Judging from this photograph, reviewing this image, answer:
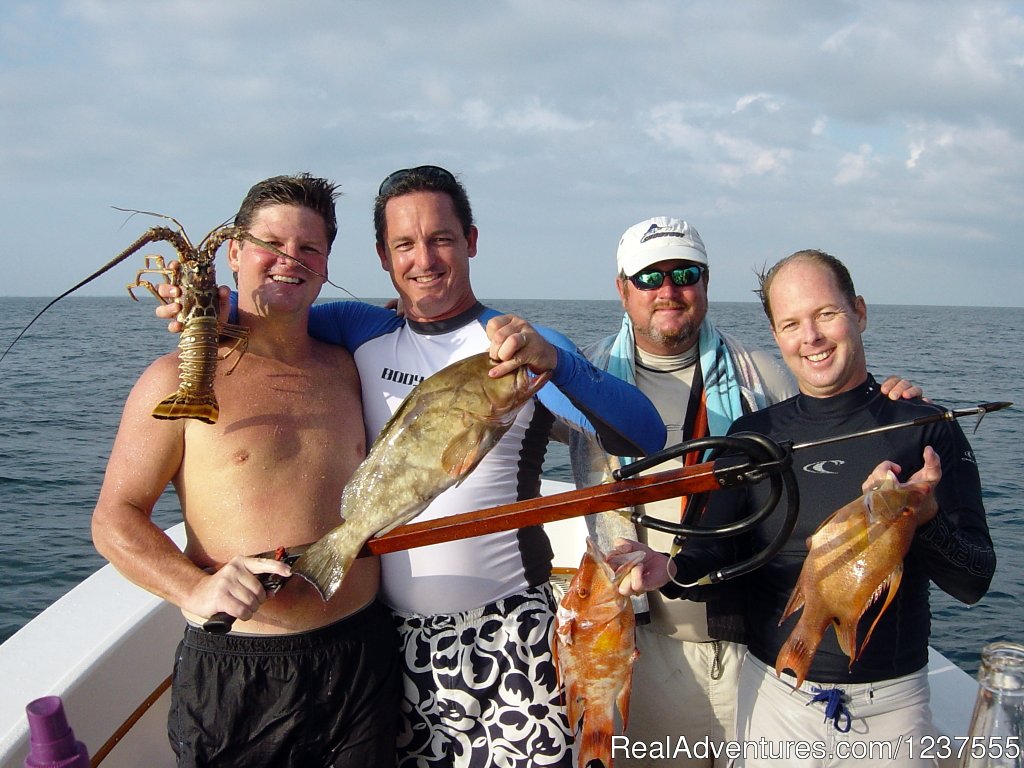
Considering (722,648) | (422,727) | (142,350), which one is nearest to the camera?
(422,727)

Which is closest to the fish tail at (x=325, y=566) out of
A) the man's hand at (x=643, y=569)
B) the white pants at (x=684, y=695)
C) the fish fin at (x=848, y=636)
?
the man's hand at (x=643, y=569)

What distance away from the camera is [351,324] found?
147 inches

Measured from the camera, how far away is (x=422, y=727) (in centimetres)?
322

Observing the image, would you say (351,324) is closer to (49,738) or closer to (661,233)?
(661,233)

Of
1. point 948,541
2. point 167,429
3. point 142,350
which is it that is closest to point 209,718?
point 167,429

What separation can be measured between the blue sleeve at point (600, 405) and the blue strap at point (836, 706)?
1.11m

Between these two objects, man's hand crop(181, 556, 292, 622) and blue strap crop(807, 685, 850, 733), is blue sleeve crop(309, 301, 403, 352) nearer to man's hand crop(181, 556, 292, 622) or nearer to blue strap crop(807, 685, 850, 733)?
man's hand crop(181, 556, 292, 622)

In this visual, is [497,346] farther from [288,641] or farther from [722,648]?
[722,648]

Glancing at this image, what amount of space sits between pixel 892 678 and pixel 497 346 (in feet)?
6.48

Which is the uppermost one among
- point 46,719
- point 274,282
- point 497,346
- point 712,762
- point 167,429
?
point 274,282

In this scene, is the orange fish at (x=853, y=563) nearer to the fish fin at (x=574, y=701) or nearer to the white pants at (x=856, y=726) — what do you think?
the white pants at (x=856, y=726)

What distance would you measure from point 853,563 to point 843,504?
0.46m

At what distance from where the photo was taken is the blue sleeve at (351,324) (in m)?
3.65

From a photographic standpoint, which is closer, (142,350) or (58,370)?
(58,370)
